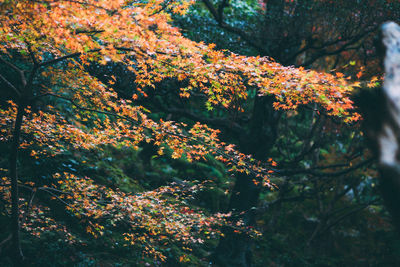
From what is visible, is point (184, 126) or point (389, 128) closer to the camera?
point (389, 128)

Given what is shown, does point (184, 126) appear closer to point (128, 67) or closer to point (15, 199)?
point (128, 67)

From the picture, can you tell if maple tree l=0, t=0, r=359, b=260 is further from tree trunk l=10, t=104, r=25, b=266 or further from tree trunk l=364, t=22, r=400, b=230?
tree trunk l=364, t=22, r=400, b=230

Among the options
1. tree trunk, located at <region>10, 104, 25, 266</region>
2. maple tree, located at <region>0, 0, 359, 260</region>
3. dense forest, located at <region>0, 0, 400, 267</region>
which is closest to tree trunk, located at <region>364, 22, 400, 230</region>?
dense forest, located at <region>0, 0, 400, 267</region>

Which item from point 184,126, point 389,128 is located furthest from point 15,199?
point 389,128

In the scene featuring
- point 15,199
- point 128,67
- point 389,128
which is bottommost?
point 15,199

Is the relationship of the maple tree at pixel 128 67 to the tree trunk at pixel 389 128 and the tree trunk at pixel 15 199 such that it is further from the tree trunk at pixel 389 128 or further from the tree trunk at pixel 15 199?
the tree trunk at pixel 389 128

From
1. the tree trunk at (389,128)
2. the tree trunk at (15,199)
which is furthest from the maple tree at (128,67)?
the tree trunk at (389,128)

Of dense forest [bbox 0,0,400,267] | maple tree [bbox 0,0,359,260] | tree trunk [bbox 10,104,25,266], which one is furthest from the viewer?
tree trunk [bbox 10,104,25,266]

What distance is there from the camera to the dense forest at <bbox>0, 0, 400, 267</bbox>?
3307mm

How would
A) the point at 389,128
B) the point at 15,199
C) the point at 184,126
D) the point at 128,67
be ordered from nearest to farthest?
1. the point at 389,128
2. the point at 15,199
3. the point at 128,67
4. the point at 184,126

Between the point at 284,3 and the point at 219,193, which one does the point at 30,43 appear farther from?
the point at 219,193

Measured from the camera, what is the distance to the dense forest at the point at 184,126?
3.31 m

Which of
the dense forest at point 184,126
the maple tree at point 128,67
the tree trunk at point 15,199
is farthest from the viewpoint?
the tree trunk at point 15,199

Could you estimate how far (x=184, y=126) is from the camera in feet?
17.3
